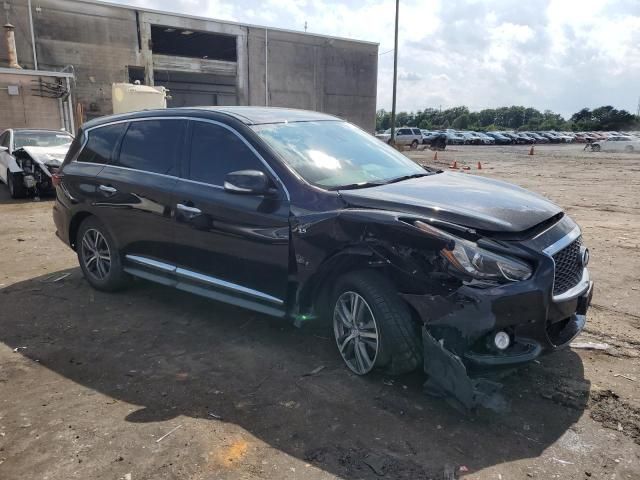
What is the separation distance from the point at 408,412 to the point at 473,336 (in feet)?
2.09

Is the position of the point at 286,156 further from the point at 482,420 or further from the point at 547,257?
the point at 482,420

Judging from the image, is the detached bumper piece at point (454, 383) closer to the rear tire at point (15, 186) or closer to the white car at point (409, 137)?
the rear tire at point (15, 186)

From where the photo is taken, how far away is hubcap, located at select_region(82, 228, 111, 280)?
536 cm

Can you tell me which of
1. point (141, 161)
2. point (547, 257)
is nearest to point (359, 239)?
point (547, 257)

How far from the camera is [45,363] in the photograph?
3.97 metres

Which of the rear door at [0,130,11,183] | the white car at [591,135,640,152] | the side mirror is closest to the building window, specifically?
the rear door at [0,130,11,183]

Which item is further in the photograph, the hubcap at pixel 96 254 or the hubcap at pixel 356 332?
the hubcap at pixel 96 254

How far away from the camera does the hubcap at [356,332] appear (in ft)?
11.3

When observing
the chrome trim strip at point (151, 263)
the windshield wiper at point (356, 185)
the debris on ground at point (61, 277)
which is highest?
the windshield wiper at point (356, 185)

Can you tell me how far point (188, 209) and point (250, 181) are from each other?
869 mm

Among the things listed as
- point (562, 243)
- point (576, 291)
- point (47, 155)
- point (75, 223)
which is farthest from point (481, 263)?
point (47, 155)

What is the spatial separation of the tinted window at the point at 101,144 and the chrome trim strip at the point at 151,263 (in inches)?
41.5

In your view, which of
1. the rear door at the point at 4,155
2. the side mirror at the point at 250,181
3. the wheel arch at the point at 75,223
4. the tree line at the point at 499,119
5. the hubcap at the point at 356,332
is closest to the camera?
the hubcap at the point at 356,332


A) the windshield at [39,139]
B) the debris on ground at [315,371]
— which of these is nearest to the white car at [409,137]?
the windshield at [39,139]
